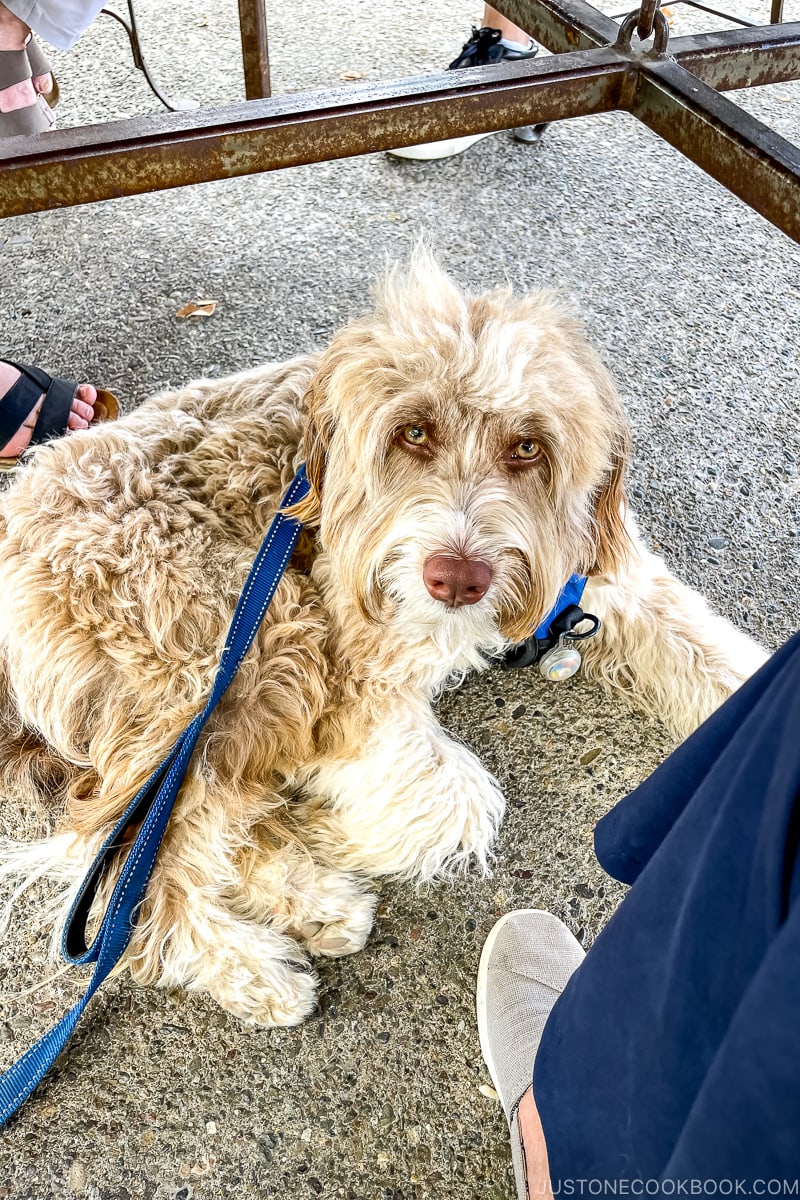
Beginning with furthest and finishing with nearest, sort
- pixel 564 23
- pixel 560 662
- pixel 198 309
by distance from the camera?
pixel 198 309, pixel 564 23, pixel 560 662

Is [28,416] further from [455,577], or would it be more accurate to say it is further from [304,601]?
[455,577]

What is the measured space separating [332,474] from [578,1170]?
1.36m

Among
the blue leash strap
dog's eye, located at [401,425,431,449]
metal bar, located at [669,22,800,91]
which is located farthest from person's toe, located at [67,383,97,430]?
metal bar, located at [669,22,800,91]

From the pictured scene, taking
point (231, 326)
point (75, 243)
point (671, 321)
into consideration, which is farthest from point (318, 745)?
point (75, 243)

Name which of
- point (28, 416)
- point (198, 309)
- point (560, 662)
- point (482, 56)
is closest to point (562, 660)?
point (560, 662)

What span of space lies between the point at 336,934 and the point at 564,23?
277 centimetres

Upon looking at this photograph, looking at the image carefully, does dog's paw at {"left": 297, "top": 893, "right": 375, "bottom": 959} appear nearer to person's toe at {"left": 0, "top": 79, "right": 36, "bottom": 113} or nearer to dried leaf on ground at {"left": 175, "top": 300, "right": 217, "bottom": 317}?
dried leaf on ground at {"left": 175, "top": 300, "right": 217, "bottom": 317}

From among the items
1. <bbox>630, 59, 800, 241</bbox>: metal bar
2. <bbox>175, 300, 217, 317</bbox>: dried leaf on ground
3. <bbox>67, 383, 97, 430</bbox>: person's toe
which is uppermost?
<bbox>630, 59, 800, 241</bbox>: metal bar

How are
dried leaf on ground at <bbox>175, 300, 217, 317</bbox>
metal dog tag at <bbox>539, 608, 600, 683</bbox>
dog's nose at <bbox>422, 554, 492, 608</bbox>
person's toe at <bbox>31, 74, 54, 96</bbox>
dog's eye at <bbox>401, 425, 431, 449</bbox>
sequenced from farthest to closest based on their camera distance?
dried leaf on ground at <bbox>175, 300, 217, 317</bbox> → person's toe at <bbox>31, 74, 54, 96</bbox> → metal dog tag at <bbox>539, 608, 600, 683</bbox> → dog's eye at <bbox>401, 425, 431, 449</bbox> → dog's nose at <bbox>422, 554, 492, 608</bbox>

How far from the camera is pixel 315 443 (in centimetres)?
200

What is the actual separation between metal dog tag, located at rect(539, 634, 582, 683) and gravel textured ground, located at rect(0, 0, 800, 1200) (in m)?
0.10

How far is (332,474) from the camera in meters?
1.95

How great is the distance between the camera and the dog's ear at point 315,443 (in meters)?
1.98

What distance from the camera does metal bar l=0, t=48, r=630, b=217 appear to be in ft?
6.53
